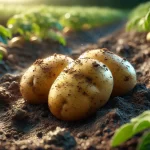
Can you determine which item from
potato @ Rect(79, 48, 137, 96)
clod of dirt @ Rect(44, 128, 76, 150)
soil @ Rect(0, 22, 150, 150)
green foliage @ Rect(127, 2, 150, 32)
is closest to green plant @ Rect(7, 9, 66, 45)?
green foliage @ Rect(127, 2, 150, 32)

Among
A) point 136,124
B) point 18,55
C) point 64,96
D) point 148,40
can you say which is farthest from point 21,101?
point 148,40

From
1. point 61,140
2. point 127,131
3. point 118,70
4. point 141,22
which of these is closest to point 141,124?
point 127,131

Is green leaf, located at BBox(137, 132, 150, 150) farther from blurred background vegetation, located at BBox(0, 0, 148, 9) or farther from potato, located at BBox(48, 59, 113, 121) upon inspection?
blurred background vegetation, located at BBox(0, 0, 148, 9)

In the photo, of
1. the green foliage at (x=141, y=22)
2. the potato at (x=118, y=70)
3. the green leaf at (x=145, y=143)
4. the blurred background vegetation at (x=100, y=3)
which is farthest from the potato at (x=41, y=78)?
the blurred background vegetation at (x=100, y=3)

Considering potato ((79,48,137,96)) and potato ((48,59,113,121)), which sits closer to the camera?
potato ((48,59,113,121))

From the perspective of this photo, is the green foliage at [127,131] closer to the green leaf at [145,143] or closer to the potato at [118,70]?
the green leaf at [145,143]
